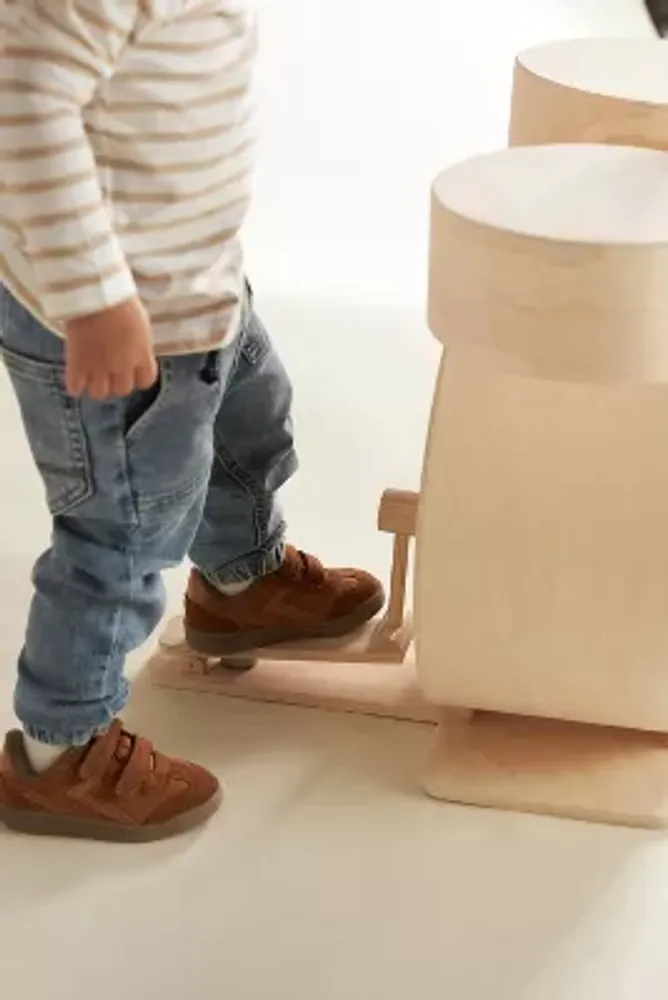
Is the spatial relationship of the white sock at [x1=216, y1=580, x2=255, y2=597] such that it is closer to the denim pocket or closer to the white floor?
the white floor

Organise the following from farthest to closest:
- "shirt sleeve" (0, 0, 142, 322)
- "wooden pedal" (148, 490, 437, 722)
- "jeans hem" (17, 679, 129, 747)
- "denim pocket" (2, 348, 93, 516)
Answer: "wooden pedal" (148, 490, 437, 722)
"jeans hem" (17, 679, 129, 747)
"denim pocket" (2, 348, 93, 516)
"shirt sleeve" (0, 0, 142, 322)

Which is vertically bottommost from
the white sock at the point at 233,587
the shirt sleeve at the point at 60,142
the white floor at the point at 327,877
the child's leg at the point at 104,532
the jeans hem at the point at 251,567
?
the white floor at the point at 327,877

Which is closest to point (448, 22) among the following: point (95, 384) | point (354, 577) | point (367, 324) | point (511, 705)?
point (367, 324)

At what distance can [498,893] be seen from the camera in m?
0.99

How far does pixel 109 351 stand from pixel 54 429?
0.10m

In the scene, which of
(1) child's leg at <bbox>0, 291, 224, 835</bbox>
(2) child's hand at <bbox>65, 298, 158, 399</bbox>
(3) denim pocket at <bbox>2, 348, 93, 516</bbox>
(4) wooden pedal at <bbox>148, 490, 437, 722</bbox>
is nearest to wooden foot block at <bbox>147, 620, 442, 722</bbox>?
(4) wooden pedal at <bbox>148, 490, 437, 722</bbox>

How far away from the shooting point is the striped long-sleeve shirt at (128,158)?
2.57ft

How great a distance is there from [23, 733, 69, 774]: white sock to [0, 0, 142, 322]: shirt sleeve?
0.34 metres

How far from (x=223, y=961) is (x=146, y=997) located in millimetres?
52

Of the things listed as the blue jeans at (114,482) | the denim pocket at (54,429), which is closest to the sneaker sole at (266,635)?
the blue jeans at (114,482)

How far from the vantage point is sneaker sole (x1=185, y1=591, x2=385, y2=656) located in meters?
1.18

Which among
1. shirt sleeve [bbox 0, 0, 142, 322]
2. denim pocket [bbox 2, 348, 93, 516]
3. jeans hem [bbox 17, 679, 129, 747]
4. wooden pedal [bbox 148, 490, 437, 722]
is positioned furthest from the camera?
wooden pedal [bbox 148, 490, 437, 722]

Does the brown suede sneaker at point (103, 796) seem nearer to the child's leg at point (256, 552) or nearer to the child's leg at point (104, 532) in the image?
Answer: the child's leg at point (104, 532)

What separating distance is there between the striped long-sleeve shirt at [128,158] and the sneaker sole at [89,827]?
327 millimetres
